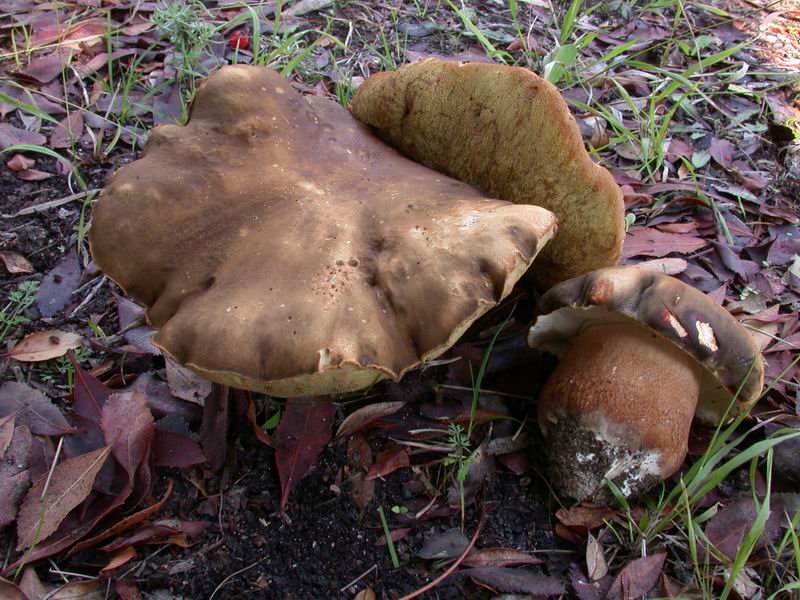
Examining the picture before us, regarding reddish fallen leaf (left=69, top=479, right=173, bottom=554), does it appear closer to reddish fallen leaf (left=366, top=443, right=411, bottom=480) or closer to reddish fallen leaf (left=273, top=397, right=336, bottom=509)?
reddish fallen leaf (left=273, top=397, right=336, bottom=509)

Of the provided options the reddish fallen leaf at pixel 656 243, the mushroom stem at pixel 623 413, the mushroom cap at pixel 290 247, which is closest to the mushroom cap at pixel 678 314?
the mushroom stem at pixel 623 413

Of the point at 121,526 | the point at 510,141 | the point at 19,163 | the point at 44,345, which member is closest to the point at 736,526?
the point at 510,141

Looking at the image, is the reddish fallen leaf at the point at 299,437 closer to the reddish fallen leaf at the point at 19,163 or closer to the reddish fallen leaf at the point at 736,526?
the reddish fallen leaf at the point at 736,526

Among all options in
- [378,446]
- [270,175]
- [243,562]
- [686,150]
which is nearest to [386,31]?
[686,150]

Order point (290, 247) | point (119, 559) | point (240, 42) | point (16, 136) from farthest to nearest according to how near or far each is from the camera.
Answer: point (240, 42), point (16, 136), point (119, 559), point (290, 247)

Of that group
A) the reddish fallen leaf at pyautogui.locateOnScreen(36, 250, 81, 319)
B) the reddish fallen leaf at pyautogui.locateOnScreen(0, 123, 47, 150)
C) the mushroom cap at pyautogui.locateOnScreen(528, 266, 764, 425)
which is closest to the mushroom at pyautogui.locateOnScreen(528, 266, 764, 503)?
the mushroom cap at pyautogui.locateOnScreen(528, 266, 764, 425)

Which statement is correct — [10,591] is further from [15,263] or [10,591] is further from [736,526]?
[736,526]
